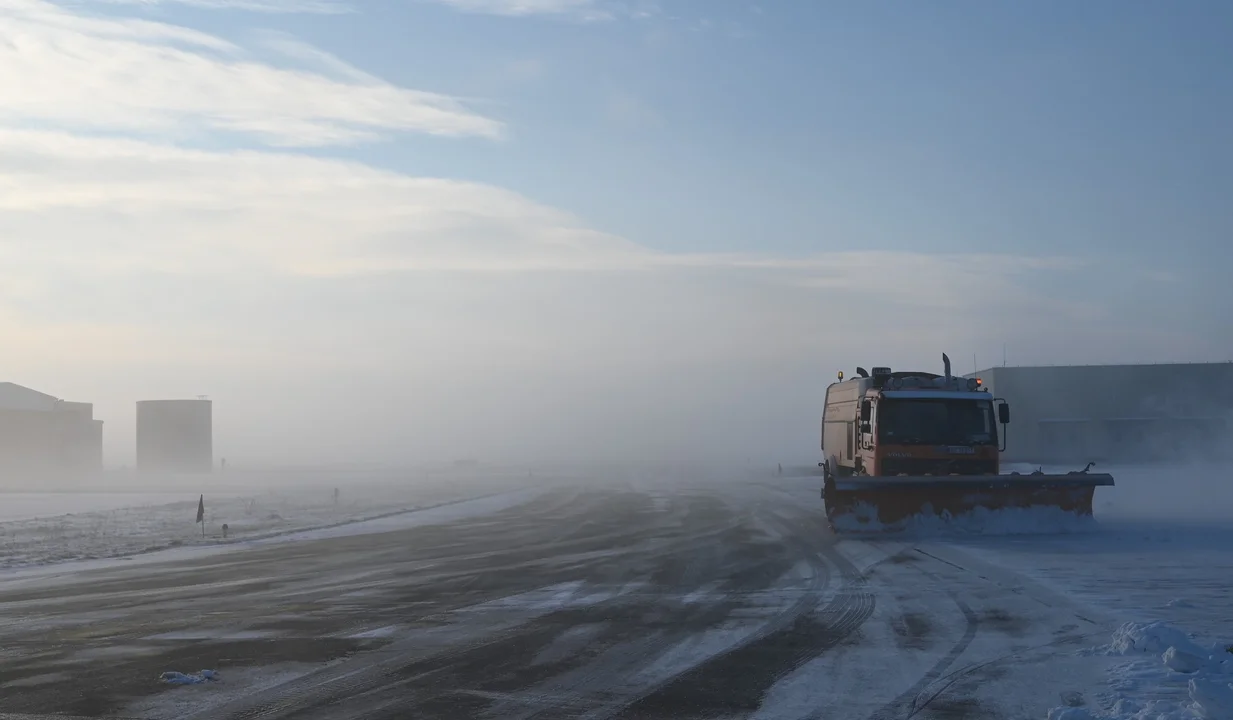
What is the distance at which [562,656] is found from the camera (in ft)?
29.9

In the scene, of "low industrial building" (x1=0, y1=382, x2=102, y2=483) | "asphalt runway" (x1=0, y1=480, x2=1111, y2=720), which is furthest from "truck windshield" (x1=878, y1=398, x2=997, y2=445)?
"low industrial building" (x1=0, y1=382, x2=102, y2=483)

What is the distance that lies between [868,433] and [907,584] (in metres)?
8.49

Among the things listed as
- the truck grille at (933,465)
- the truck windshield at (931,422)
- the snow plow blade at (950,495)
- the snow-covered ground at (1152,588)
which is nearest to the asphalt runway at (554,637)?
the snow-covered ground at (1152,588)

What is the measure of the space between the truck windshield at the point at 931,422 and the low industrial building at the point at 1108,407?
168ft

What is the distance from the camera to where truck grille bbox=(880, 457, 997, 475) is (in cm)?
2109

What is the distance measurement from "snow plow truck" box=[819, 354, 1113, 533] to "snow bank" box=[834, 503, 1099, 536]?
6 centimetres

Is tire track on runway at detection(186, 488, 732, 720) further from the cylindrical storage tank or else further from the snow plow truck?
the cylindrical storage tank

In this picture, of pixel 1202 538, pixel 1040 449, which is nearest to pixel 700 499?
pixel 1202 538

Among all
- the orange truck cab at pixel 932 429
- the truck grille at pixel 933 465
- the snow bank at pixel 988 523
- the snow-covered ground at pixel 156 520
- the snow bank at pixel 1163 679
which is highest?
the orange truck cab at pixel 932 429

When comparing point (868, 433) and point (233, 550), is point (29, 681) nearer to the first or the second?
point (233, 550)

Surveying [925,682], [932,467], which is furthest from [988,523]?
[925,682]

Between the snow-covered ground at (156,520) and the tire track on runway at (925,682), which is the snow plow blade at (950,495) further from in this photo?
the snow-covered ground at (156,520)

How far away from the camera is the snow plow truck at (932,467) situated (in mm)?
20438

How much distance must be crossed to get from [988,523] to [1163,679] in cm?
1327
